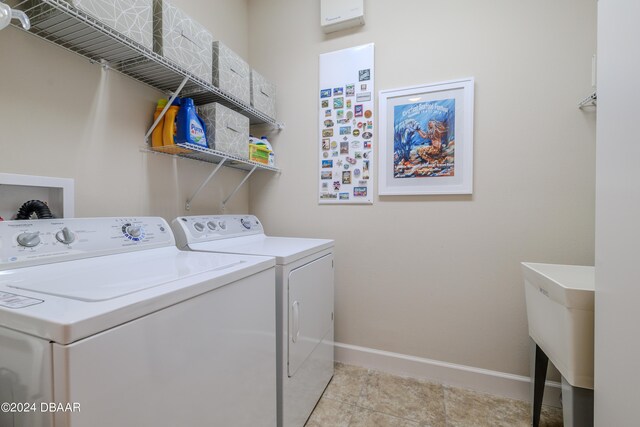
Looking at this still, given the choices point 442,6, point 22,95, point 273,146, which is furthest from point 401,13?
point 22,95

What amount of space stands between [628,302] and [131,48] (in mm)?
1849

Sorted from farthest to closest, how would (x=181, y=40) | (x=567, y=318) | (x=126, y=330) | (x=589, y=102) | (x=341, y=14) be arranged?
(x=341, y=14), (x=589, y=102), (x=181, y=40), (x=567, y=318), (x=126, y=330)

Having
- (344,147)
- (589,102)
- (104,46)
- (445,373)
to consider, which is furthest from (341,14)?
(445,373)

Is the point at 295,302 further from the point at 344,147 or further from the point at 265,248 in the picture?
the point at 344,147

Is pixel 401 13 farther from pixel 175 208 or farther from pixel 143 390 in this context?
pixel 143 390

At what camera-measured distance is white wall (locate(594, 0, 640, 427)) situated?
0.70 m

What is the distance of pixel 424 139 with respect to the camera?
1.86 m

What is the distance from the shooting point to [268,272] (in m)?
1.15

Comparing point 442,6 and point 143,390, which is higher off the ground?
point 442,6

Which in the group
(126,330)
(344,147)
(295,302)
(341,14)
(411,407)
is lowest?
(411,407)

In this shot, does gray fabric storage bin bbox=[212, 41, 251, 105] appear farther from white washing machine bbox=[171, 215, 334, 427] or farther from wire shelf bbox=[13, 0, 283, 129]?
white washing machine bbox=[171, 215, 334, 427]

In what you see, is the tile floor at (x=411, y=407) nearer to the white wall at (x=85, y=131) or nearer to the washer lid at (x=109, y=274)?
the washer lid at (x=109, y=274)

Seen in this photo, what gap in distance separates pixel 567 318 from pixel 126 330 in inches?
55.9

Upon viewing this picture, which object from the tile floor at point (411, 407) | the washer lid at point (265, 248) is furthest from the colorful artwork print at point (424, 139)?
the tile floor at point (411, 407)
